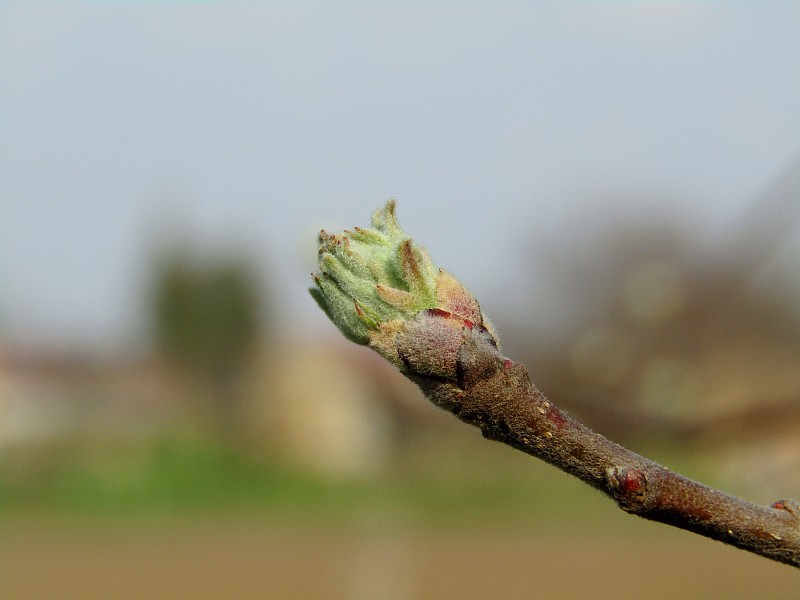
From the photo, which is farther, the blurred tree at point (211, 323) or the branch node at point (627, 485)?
the blurred tree at point (211, 323)

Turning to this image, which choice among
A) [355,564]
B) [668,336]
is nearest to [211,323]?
[355,564]

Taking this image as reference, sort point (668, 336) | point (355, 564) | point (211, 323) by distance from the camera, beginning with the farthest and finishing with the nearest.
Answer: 1. point (211, 323)
2. point (355, 564)
3. point (668, 336)

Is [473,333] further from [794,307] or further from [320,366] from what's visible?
[320,366]

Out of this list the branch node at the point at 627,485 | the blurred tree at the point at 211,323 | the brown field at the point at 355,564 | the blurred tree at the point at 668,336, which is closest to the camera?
the branch node at the point at 627,485

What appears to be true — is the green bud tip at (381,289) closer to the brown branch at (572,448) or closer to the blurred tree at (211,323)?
the brown branch at (572,448)

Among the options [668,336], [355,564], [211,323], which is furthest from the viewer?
[211,323]

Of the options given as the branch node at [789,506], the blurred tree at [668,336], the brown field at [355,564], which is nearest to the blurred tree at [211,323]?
the brown field at [355,564]

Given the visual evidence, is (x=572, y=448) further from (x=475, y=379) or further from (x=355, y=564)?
(x=355, y=564)

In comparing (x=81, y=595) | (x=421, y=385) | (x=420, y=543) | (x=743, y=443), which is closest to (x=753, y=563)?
(x=420, y=543)
